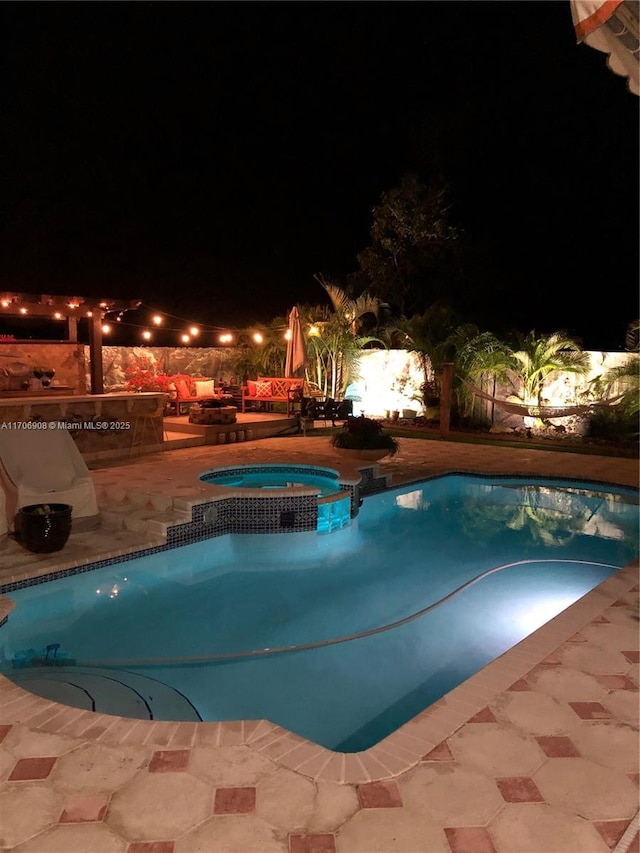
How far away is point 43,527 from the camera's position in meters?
4.99

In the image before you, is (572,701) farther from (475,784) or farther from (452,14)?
(452,14)

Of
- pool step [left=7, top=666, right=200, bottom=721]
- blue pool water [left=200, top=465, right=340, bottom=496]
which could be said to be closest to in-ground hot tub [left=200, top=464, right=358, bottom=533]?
blue pool water [left=200, top=465, right=340, bottom=496]

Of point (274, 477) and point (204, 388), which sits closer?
point (274, 477)

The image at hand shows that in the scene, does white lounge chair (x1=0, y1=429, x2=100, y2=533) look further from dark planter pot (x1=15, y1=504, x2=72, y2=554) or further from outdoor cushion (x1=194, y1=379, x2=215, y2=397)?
outdoor cushion (x1=194, y1=379, x2=215, y2=397)

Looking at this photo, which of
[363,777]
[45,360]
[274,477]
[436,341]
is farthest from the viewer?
[436,341]

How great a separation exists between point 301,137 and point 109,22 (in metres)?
8.14

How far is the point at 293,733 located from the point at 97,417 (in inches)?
Result: 294

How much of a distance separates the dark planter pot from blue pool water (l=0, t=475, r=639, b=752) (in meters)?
0.32

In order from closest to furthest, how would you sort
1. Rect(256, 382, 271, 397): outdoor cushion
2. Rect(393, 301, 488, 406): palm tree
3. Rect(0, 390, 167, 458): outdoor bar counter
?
1. Rect(0, 390, 167, 458): outdoor bar counter
2. Rect(393, 301, 488, 406): palm tree
3. Rect(256, 382, 271, 397): outdoor cushion

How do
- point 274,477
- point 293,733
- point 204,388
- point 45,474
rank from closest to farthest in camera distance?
point 293,733
point 45,474
point 274,477
point 204,388

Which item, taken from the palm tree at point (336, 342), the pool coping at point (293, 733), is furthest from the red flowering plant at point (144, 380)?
the pool coping at point (293, 733)

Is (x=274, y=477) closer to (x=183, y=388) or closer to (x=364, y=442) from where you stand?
(x=364, y=442)

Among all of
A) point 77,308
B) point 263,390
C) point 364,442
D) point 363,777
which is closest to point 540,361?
point 364,442

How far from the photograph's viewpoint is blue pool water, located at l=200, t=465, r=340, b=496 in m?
8.02
